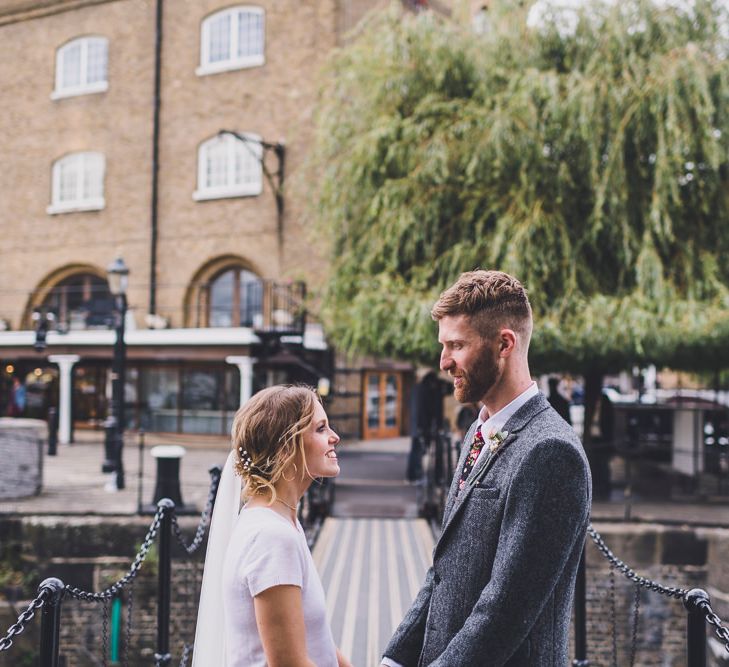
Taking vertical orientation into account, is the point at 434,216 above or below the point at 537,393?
above

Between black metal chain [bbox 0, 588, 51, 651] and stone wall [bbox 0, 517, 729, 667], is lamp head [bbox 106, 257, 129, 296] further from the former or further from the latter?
black metal chain [bbox 0, 588, 51, 651]

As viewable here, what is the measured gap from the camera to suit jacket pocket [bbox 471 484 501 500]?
174 centimetres

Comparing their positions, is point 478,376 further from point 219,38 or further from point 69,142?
point 69,142

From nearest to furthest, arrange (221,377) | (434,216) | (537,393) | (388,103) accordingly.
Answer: (537,393), (434,216), (388,103), (221,377)

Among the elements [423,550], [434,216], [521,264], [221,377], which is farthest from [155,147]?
[423,550]

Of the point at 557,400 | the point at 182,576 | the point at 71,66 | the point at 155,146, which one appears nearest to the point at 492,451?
the point at 182,576

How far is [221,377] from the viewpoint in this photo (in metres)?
17.8

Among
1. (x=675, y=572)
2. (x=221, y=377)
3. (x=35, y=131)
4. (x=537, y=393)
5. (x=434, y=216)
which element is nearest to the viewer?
(x=537, y=393)

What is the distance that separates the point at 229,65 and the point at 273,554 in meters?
19.0

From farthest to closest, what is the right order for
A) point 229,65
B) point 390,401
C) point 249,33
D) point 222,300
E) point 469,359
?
1. point 390,401
2. point 222,300
3. point 249,33
4. point 229,65
5. point 469,359

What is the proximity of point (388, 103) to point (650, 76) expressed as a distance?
372 cm

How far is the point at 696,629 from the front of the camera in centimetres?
234

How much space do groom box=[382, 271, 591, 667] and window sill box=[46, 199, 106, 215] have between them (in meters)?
20.1

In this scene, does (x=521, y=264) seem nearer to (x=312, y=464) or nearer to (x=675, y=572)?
(x=675, y=572)
